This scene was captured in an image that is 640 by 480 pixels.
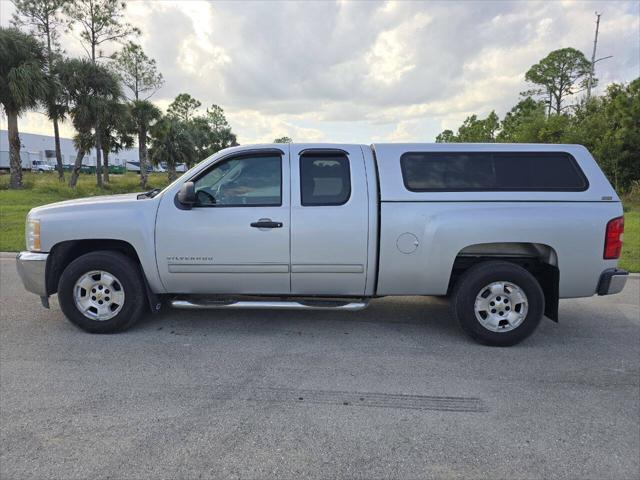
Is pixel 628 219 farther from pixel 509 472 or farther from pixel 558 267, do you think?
Result: pixel 509 472

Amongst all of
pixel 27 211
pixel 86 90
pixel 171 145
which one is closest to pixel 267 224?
pixel 27 211

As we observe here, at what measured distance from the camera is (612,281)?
13.7ft

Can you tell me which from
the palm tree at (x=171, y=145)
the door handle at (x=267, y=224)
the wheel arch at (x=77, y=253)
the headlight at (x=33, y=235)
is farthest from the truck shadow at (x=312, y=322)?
the palm tree at (x=171, y=145)

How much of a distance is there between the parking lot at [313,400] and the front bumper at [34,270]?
48cm

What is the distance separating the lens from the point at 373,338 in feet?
14.8

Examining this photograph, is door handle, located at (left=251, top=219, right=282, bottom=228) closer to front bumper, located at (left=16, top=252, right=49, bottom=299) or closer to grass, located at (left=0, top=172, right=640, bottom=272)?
front bumper, located at (left=16, top=252, right=49, bottom=299)

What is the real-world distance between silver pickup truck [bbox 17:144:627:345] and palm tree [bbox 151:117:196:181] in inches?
1365

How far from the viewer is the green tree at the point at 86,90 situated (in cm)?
2466

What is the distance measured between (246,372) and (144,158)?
1397 inches

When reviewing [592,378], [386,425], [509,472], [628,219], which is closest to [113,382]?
[386,425]

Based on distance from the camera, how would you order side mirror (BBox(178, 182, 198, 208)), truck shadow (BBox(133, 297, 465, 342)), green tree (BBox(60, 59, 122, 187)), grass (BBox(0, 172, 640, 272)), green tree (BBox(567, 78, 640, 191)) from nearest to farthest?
side mirror (BBox(178, 182, 198, 208)) → truck shadow (BBox(133, 297, 465, 342)) → grass (BBox(0, 172, 640, 272)) → green tree (BBox(567, 78, 640, 191)) → green tree (BBox(60, 59, 122, 187))

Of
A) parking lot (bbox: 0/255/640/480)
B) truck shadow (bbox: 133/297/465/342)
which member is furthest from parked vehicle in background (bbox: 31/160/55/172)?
truck shadow (bbox: 133/297/465/342)

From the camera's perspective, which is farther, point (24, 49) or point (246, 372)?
point (24, 49)

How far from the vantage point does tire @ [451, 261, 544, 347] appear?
424 cm
